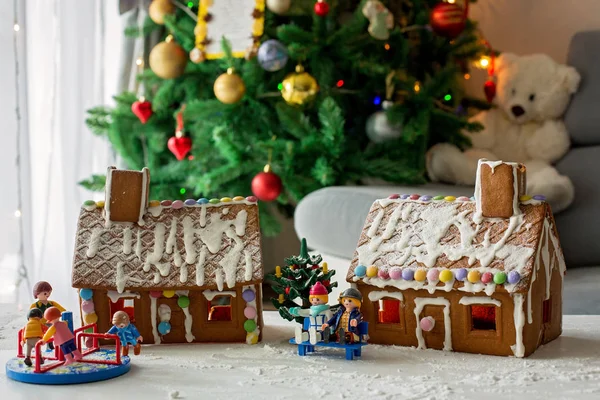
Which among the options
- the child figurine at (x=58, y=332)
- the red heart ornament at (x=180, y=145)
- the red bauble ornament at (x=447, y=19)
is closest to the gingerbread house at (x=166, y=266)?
the child figurine at (x=58, y=332)

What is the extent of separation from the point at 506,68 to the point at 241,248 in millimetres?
1860

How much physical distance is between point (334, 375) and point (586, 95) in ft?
6.42

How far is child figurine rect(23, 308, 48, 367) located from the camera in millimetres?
1246

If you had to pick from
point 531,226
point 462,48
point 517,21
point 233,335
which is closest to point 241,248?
point 233,335

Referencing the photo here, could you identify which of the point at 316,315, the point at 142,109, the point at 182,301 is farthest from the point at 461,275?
the point at 142,109

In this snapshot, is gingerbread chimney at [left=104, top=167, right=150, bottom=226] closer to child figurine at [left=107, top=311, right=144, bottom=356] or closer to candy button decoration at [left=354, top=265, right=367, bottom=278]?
child figurine at [left=107, top=311, right=144, bottom=356]

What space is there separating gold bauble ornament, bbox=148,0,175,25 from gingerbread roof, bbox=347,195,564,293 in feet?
5.28

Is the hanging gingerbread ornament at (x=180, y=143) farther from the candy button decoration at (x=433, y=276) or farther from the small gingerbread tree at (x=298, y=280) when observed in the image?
the candy button decoration at (x=433, y=276)

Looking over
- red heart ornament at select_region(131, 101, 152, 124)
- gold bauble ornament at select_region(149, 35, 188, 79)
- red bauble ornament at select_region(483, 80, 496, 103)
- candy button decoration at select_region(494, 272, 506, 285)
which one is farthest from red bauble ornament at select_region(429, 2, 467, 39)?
candy button decoration at select_region(494, 272, 506, 285)

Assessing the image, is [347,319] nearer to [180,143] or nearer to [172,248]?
[172,248]

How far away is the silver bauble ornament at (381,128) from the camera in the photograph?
2801 mm

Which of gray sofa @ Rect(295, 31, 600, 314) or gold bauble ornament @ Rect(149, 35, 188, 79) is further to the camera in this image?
gold bauble ornament @ Rect(149, 35, 188, 79)

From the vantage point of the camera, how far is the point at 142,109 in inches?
112

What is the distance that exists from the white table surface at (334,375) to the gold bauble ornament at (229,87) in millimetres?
1321
